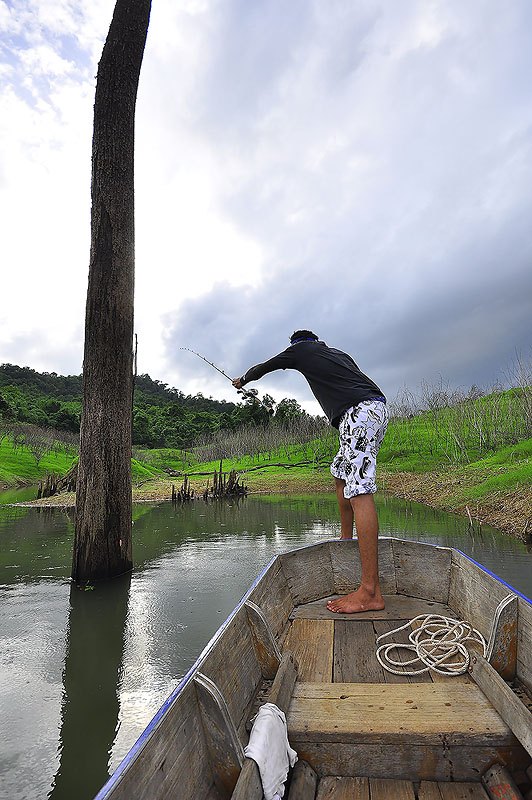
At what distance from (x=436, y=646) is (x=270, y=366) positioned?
2.03 meters

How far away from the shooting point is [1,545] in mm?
7660

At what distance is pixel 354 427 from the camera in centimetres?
311

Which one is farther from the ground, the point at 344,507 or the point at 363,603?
the point at 344,507

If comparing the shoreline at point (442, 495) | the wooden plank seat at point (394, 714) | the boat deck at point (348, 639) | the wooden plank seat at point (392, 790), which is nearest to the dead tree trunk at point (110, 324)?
the boat deck at point (348, 639)

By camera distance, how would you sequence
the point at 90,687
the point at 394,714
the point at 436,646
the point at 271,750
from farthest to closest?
the point at 90,687
the point at 436,646
the point at 394,714
the point at 271,750

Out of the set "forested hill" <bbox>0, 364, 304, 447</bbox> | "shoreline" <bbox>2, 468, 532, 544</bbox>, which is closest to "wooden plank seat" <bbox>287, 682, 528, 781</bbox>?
"shoreline" <bbox>2, 468, 532, 544</bbox>

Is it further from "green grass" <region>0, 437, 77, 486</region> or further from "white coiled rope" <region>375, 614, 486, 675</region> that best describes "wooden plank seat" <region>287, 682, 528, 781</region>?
"green grass" <region>0, 437, 77, 486</region>

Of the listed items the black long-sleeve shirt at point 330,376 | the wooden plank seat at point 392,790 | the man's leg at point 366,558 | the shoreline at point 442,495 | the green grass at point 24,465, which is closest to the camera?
the wooden plank seat at point 392,790

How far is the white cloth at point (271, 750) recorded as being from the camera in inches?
56.7

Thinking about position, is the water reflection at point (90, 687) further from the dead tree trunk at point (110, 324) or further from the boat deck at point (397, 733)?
the boat deck at point (397, 733)

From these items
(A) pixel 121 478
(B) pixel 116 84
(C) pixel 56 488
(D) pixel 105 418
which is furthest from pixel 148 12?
(C) pixel 56 488

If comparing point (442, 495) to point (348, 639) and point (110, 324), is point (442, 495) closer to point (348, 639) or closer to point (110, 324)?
Result: point (110, 324)

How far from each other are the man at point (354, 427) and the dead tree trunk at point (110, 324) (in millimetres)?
2293

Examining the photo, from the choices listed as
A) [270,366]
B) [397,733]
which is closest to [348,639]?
[397,733]
